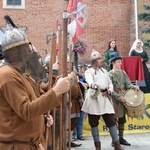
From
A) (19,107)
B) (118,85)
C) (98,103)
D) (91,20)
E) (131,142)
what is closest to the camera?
(19,107)

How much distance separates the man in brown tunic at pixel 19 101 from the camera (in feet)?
8.83

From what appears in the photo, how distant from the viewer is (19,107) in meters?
2.67

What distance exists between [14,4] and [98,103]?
14897 millimetres

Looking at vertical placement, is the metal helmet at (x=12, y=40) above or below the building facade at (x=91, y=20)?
below

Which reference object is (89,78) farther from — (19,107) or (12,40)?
(19,107)

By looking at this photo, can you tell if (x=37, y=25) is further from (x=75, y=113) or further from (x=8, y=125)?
(x=8, y=125)

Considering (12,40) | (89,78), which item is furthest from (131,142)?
(12,40)

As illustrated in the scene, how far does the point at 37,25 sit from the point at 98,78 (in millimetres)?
14117

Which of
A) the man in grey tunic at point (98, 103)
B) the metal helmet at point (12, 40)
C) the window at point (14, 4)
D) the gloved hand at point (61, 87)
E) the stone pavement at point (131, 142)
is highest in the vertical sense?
the window at point (14, 4)

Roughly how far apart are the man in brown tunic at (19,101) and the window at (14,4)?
1750cm

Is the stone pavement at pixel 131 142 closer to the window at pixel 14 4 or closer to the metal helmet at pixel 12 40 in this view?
the metal helmet at pixel 12 40

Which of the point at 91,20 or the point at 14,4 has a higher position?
the point at 14,4

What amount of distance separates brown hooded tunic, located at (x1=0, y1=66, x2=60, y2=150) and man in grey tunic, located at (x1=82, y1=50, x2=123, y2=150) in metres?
3.35

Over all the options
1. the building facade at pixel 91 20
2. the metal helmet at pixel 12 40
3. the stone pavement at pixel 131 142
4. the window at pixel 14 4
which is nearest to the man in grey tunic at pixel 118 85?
the stone pavement at pixel 131 142
